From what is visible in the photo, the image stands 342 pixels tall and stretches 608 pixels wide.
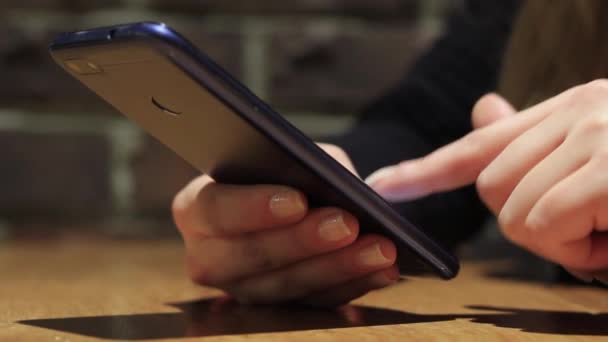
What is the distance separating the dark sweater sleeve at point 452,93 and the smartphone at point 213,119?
1.37 ft

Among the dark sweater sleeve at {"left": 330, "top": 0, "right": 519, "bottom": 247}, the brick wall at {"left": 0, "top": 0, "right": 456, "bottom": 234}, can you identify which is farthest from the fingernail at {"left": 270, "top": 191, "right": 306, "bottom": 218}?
the brick wall at {"left": 0, "top": 0, "right": 456, "bottom": 234}

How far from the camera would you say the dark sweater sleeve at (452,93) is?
86 cm

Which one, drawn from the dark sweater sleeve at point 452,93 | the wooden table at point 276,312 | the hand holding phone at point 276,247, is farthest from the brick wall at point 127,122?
the hand holding phone at point 276,247

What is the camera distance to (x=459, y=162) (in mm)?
463

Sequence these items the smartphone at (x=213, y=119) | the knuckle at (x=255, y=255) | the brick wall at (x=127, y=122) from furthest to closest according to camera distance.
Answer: the brick wall at (x=127, y=122) → the knuckle at (x=255, y=255) → the smartphone at (x=213, y=119)

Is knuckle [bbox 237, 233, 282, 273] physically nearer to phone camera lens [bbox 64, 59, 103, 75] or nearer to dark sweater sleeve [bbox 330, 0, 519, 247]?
phone camera lens [bbox 64, 59, 103, 75]

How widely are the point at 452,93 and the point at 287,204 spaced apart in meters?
0.51

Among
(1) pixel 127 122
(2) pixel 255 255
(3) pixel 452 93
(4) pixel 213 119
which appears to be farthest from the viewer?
(1) pixel 127 122

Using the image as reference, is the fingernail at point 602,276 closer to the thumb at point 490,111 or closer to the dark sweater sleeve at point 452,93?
the thumb at point 490,111

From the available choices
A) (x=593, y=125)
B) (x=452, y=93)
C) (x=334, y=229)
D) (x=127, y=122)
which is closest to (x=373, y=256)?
(x=334, y=229)

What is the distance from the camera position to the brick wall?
1.17m

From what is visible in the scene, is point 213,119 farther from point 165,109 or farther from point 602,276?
point 602,276

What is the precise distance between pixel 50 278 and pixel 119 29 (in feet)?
1.18

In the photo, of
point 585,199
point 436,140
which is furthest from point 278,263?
point 436,140
